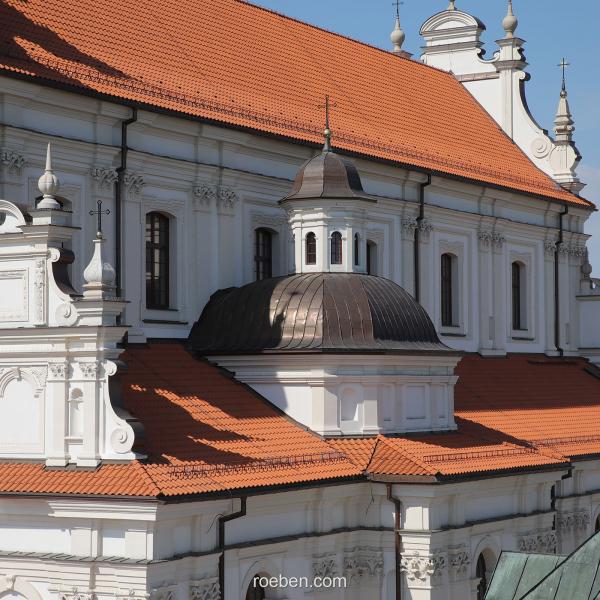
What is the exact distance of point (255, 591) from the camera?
29.3 metres

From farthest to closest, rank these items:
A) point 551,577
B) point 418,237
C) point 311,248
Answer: point 418,237, point 311,248, point 551,577

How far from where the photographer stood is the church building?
26.6m

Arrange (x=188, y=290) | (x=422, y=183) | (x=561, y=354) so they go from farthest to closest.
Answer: (x=561, y=354) < (x=422, y=183) < (x=188, y=290)

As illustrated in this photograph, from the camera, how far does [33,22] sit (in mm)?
32219

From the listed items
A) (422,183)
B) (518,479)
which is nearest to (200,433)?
(518,479)

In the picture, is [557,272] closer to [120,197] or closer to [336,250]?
[336,250]

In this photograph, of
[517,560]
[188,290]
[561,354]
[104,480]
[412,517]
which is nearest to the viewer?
[104,480]

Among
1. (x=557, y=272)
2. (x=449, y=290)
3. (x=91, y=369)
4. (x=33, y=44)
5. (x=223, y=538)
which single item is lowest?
(x=223, y=538)

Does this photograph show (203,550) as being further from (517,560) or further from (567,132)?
(567,132)

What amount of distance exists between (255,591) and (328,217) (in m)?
8.41

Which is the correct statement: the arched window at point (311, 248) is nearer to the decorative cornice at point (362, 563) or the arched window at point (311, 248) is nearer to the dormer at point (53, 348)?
the decorative cornice at point (362, 563)

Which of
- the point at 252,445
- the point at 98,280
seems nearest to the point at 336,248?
the point at 252,445

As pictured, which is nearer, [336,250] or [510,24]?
[336,250]

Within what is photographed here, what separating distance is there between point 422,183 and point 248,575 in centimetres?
1552
